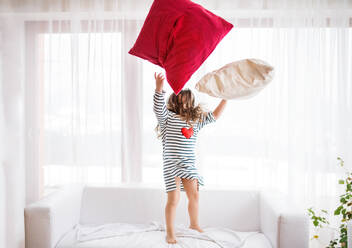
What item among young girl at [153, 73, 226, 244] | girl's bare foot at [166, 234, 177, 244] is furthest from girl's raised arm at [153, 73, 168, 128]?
girl's bare foot at [166, 234, 177, 244]

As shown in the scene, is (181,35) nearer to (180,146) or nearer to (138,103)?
(180,146)

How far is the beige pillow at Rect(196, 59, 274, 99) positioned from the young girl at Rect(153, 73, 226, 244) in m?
0.27

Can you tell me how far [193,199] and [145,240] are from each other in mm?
414

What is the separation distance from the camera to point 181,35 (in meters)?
1.58

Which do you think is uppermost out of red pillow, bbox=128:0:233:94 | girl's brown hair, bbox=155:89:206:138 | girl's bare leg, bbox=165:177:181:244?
red pillow, bbox=128:0:233:94

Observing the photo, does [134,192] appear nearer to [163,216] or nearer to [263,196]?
[163,216]

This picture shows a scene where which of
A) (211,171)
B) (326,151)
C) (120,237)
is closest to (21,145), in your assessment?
(120,237)

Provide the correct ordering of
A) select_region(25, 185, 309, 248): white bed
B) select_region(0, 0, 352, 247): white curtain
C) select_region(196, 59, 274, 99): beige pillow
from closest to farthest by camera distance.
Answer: select_region(196, 59, 274, 99): beige pillow < select_region(25, 185, 309, 248): white bed < select_region(0, 0, 352, 247): white curtain

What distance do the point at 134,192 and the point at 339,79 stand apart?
73.0 inches

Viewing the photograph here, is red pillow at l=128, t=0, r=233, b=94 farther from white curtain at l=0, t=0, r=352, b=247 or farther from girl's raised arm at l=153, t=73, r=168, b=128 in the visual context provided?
white curtain at l=0, t=0, r=352, b=247

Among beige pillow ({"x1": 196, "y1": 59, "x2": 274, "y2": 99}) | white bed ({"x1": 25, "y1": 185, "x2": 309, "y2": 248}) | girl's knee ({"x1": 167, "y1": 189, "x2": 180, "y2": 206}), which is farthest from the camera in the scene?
girl's knee ({"x1": 167, "y1": 189, "x2": 180, "y2": 206})

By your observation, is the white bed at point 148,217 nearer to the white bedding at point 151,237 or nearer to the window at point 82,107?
the white bedding at point 151,237

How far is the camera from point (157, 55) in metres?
1.69

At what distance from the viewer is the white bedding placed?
183 centimetres
